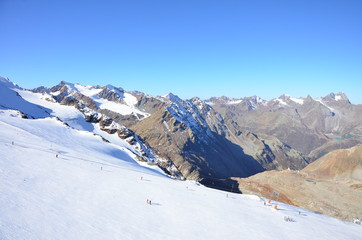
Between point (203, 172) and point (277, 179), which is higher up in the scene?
point (277, 179)

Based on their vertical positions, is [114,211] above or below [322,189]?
above

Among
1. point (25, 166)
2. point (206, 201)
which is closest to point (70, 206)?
point (25, 166)

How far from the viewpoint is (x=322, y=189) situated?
245 feet

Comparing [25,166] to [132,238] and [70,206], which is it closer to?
[70,206]

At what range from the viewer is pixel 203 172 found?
149 metres

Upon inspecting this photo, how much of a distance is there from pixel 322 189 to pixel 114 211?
3177 inches

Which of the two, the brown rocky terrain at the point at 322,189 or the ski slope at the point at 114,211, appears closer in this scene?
the ski slope at the point at 114,211

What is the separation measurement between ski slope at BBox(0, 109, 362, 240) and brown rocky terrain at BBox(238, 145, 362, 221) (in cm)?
3613

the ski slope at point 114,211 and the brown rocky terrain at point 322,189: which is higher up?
the ski slope at point 114,211

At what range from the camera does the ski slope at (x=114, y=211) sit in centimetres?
1213

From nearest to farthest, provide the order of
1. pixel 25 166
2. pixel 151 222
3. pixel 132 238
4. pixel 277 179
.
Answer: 1. pixel 132 238
2. pixel 151 222
3. pixel 25 166
4. pixel 277 179

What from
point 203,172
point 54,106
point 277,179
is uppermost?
point 54,106

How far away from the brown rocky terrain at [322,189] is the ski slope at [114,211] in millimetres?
36128

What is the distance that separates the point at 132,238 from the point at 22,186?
368 inches
